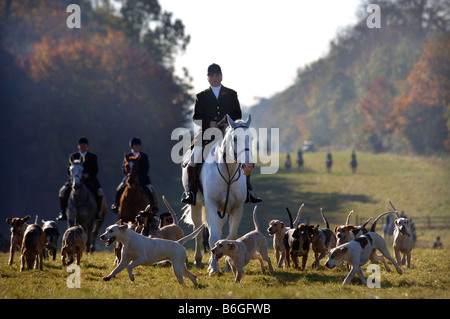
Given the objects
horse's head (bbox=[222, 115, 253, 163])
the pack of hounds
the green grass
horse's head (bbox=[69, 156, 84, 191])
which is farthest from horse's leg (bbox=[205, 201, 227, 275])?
horse's head (bbox=[69, 156, 84, 191])

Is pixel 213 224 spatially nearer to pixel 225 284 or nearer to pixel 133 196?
pixel 225 284

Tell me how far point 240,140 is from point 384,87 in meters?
71.7

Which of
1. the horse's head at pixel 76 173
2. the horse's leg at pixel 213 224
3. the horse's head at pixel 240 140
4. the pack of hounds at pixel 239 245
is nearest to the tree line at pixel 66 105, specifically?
the horse's head at pixel 76 173

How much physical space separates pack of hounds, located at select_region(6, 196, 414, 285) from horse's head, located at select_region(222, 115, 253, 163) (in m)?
1.31

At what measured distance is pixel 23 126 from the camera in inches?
1463

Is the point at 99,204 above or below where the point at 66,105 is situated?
below

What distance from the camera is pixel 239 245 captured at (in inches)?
413

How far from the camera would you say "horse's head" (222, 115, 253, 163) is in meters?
10.3

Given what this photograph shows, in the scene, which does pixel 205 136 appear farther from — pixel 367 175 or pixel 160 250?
pixel 367 175

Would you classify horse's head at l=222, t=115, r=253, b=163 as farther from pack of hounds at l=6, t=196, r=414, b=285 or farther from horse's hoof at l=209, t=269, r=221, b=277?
horse's hoof at l=209, t=269, r=221, b=277

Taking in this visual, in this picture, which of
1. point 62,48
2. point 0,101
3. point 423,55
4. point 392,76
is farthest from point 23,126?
point 392,76

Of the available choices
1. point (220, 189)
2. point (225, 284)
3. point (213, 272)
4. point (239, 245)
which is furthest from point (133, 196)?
point (225, 284)

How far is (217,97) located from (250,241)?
292cm
